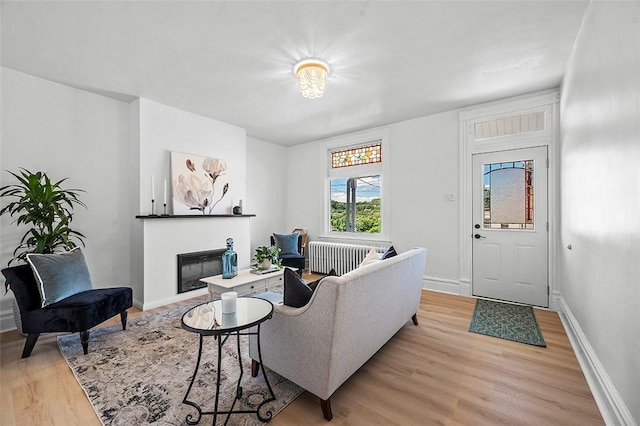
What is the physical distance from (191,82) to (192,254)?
2285 mm

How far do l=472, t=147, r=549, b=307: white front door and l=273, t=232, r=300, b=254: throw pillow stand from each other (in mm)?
2833

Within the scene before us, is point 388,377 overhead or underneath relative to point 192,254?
underneath

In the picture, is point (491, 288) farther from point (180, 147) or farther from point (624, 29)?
point (180, 147)

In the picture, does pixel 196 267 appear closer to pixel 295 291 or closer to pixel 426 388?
pixel 295 291

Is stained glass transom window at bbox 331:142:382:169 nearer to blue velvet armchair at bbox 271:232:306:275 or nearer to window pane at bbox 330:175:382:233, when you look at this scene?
window pane at bbox 330:175:382:233

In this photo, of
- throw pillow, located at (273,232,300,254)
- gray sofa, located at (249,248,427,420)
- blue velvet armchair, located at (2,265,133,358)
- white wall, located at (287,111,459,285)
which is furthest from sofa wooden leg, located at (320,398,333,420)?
throw pillow, located at (273,232,300,254)

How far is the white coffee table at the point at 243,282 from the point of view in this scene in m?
2.96

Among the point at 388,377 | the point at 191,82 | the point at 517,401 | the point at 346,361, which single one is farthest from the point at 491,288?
the point at 191,82

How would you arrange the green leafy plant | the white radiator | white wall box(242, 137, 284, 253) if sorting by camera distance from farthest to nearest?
1. white wall box(242, 137, 284, 253)
2. the white radiator
3. the green leafy plant

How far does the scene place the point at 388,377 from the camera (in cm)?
202

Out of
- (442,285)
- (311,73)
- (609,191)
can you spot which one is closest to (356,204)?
(442,285)

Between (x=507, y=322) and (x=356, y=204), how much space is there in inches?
118

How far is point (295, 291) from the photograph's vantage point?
179 centimetres

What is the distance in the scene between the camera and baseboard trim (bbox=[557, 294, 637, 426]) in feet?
4.67
